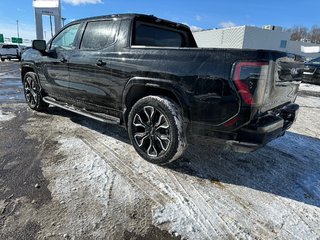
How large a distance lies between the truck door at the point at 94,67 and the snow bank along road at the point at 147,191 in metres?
0.68

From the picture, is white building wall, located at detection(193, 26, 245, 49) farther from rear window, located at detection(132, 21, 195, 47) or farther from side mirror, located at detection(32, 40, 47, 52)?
side mirror, located at detection(32, 40, 47, 52)

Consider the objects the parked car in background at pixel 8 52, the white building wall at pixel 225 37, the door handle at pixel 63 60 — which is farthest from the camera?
the white building wall at pixel 225 37

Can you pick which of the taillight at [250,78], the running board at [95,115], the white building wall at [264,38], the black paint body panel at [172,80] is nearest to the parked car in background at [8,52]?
the running board at [95,115]

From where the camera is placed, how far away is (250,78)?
2.34 m

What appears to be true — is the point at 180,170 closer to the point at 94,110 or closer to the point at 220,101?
the point at 220,101

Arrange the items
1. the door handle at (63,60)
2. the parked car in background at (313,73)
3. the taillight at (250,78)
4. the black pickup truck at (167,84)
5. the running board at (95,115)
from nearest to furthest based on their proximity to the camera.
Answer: the taillight at (250,78) → the black pickup truck at (167,84) → the running board at (95,115) → the door handle at (63,60) → the parked car in background at (313,73)

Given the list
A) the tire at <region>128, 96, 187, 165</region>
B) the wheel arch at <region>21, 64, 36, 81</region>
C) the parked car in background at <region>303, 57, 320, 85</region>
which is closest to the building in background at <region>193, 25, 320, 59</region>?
the parked car in background at <region>303, 57, 320, 85</region>

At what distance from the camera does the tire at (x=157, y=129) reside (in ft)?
9.48

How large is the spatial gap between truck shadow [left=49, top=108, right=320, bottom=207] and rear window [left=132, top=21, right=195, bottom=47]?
1583 millimetres

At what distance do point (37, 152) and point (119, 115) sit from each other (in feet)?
4.12

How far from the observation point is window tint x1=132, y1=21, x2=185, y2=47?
3572mm

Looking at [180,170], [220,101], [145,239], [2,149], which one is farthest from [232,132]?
[2,149]

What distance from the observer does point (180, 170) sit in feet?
10.3

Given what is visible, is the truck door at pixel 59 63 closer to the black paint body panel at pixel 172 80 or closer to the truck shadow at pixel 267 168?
the black paint body panel at pixel 172 80
